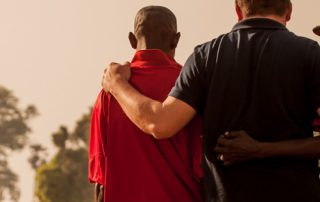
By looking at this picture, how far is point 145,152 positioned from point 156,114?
1.44 ft

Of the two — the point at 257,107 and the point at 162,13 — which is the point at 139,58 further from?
the point at 257,107

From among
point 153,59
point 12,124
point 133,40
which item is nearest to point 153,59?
point 153,59

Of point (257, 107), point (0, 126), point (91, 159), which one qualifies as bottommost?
point (0, 126)

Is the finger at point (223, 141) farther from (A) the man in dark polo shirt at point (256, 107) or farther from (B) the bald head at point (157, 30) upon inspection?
(B) the bald head at point (157, 30)

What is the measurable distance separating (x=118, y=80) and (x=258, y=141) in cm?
82

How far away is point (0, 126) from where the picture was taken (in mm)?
98125

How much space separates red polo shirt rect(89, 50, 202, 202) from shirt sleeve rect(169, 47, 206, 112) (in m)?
0.33

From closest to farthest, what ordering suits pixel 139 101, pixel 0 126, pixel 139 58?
pixel 139 101
pixel 139 58
pixel 0 126

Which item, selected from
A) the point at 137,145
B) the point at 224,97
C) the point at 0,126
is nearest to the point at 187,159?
the point at 137,145

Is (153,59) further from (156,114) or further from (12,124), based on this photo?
(12,124)

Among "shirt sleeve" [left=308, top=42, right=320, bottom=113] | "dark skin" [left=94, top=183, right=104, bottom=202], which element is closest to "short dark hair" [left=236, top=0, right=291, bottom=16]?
"shirt sleeve" [left=308, top=42, right=320, bottom=113]

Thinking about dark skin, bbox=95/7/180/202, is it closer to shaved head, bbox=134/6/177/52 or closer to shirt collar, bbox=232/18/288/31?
shaved head, bbox=134/6/177/52

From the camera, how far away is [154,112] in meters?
4.33

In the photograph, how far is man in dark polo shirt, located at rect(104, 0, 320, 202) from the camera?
4.14m
